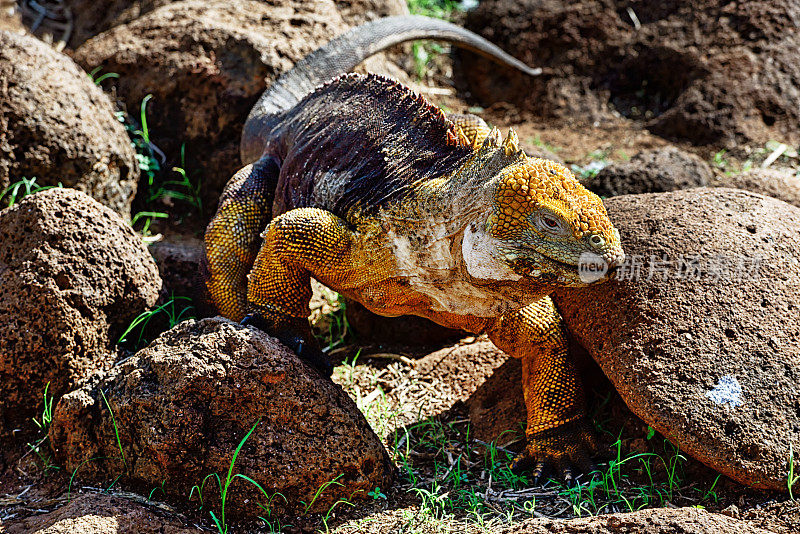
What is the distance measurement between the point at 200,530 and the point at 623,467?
1.90 meters

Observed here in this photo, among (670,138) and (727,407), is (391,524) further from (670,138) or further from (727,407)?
(670,138)

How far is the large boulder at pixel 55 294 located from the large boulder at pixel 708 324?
233 centimetres

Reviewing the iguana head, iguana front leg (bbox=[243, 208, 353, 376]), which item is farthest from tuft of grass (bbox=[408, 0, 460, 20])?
the iguana head

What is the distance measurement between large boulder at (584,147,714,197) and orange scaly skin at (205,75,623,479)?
1152 mm

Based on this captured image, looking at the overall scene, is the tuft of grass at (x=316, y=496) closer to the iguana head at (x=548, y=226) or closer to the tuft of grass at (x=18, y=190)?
the iguana head at (x=548, y=226)

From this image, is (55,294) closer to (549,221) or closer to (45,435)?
(45,435)

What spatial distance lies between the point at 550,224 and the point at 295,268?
54.2 inches

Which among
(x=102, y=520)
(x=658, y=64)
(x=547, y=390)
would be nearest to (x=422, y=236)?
(x=547, y=390)

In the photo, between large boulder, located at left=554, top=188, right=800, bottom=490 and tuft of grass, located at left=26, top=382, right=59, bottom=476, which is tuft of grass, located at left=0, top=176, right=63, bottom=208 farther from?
large boulder, located at left=554, top=188, right=800, bottom=490

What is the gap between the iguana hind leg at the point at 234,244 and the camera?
4301 millimetres

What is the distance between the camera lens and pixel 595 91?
729 centimetres

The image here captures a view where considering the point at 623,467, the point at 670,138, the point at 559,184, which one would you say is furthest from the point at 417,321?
the point at 670,138

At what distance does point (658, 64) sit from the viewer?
277 inches

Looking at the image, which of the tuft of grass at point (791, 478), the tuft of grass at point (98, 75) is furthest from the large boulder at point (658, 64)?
the tuft of grass at point (791, 478)
